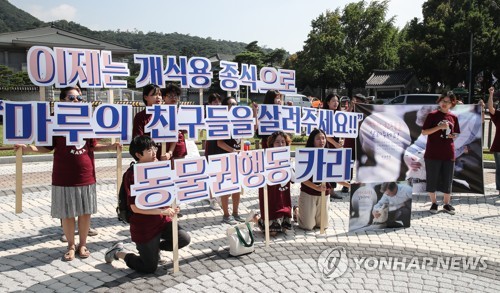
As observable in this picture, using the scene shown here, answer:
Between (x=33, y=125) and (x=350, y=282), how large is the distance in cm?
367

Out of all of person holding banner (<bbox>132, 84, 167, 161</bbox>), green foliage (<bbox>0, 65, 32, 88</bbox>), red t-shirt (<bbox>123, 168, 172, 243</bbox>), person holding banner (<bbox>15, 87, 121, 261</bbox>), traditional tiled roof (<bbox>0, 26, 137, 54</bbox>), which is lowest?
red t-shirt (<bbox>123, 168, 172, 243</bbox>)

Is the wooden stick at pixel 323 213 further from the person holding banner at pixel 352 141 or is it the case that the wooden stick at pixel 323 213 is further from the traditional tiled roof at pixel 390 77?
the traditional tiled roof at pixel 390 77

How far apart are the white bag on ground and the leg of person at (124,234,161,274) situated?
89 centimetres

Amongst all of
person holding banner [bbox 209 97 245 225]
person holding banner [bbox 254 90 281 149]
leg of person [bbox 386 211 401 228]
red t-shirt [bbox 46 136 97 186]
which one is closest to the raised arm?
leg of person [bbox 386 211 401 228]

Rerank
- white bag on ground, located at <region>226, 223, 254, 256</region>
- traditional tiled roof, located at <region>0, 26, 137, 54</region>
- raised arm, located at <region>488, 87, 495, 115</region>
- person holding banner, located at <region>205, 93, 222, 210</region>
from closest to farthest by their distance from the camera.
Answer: white bag on ground, located at <region>226, 223, 254, 256</region>, person holding banner, located at <region>205, 93, 222, 210</region>, raised arm, located at <region>488, 87, 495, 115</region>, traditional tiled roof, located at <region>0, 26, 137, 54</region>

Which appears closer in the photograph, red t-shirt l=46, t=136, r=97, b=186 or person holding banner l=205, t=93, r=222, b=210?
red t-shirt l=46, t=136, r=97, b=186

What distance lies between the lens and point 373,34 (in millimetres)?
41094

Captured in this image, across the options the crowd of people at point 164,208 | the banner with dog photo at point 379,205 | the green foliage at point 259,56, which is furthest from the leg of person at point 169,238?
the green foliage at point 259,56

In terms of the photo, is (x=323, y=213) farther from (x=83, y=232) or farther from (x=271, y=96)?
(x=83, y=232)

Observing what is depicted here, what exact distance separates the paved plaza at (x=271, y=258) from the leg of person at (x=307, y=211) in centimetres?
11

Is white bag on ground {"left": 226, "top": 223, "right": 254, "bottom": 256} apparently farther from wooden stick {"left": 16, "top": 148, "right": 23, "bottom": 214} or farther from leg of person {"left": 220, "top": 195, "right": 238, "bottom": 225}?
wooden stick {"left": 16, "top": 148, "right": 23, "bottom": 214}

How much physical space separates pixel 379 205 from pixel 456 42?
3160cm

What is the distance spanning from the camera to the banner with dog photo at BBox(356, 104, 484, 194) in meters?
6.79

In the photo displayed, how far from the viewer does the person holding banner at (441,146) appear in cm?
643
